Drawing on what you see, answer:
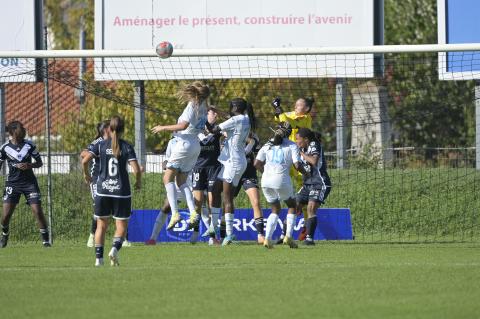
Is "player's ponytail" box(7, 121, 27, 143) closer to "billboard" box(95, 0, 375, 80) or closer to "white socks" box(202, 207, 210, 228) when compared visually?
"white socks" box(202, 207, 210, 228)

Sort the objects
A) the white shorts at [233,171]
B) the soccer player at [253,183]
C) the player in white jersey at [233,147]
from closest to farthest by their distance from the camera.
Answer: the player in white jersey at [233,147] → the white shorts at [233,171] → the soccer player at [253,183]

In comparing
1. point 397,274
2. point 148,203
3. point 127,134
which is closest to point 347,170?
point 148,203

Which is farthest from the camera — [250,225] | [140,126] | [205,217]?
[140,126]

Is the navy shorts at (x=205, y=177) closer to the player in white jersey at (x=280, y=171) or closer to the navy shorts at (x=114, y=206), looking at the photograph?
the player in white jersey at (x=280, y=171)

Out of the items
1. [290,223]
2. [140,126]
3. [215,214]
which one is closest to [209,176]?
[215,214]

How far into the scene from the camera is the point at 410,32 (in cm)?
4344

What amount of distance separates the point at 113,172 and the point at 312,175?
5.08 m

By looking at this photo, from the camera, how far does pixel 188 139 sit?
16891mm

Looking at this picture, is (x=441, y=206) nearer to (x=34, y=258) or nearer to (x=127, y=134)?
(x=34, y=258)

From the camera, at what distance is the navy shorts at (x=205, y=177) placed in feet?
58.7

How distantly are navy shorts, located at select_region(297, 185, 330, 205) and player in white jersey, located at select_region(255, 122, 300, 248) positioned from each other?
0.73m

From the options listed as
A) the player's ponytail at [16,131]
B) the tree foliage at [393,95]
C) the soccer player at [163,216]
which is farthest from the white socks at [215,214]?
the tree foliage at [393,95]

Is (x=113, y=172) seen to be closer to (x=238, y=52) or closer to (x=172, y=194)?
(x=172, y=194)

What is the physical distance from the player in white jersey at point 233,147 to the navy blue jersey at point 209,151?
1.62ft
